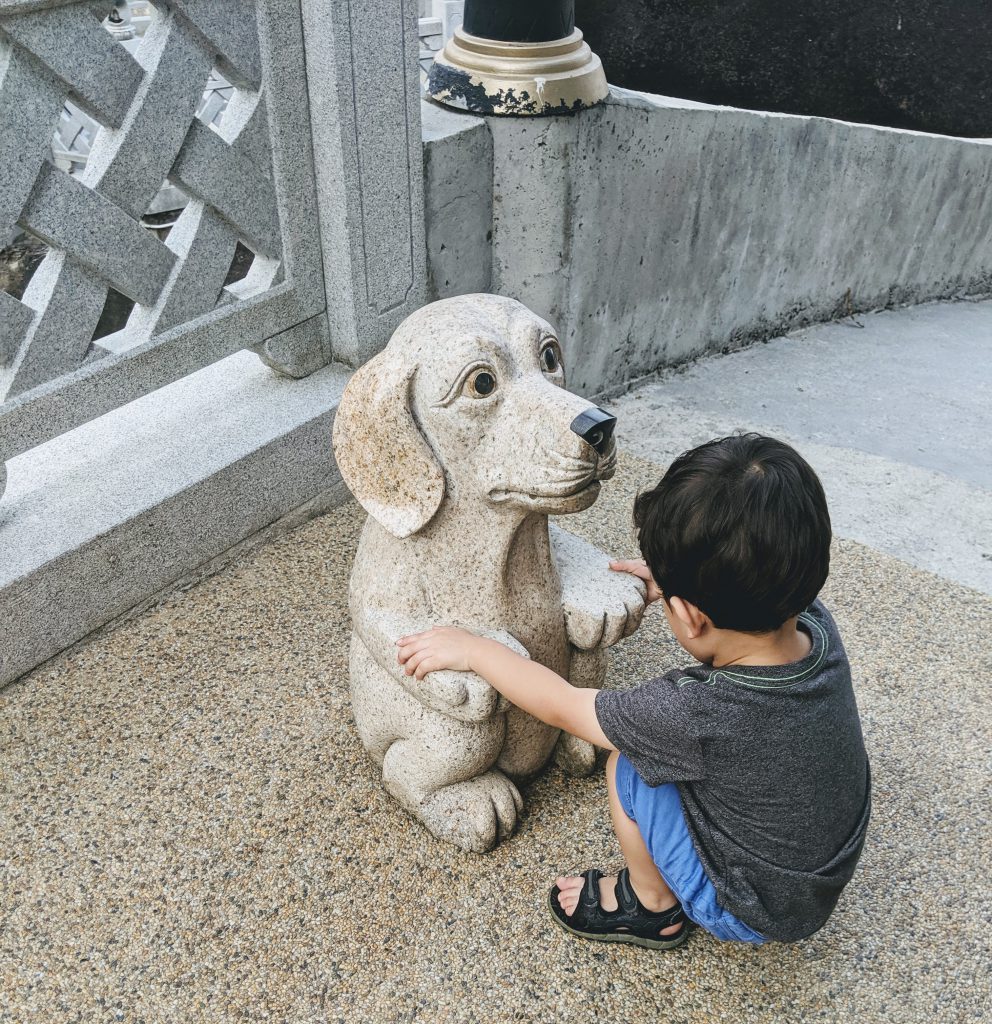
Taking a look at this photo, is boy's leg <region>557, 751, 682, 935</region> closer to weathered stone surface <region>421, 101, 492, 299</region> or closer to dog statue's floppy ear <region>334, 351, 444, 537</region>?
dog statue's floppy ear <region>334, 351, 444, 537</region>

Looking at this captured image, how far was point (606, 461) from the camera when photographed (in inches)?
75.6

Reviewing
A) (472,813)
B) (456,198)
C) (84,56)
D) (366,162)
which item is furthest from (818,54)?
(472,813)

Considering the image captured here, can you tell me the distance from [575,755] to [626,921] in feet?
1.47

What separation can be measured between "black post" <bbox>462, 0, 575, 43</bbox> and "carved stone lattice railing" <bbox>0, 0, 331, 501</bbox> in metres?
0.78

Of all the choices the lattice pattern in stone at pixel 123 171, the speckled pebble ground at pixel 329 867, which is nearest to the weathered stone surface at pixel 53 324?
the lattice pattern in stone at pixel 123 171

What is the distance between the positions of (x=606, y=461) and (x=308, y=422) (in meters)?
1.54

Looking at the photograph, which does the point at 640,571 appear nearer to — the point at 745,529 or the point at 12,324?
the point at 745,529

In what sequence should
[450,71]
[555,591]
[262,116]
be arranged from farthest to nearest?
[450,71]
[262,116]
[555,591]

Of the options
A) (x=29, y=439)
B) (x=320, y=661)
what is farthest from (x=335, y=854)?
(x=29, y=439)

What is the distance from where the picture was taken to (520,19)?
10.9ft

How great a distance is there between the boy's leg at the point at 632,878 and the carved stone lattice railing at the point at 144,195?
1744 millimetres

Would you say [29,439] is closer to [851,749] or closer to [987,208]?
[851,749]

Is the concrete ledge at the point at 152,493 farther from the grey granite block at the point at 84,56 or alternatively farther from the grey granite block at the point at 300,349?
the grey granite block at the point at 84,56

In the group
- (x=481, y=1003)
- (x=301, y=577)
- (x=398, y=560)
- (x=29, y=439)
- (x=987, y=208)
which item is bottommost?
(x=987, y=208)
